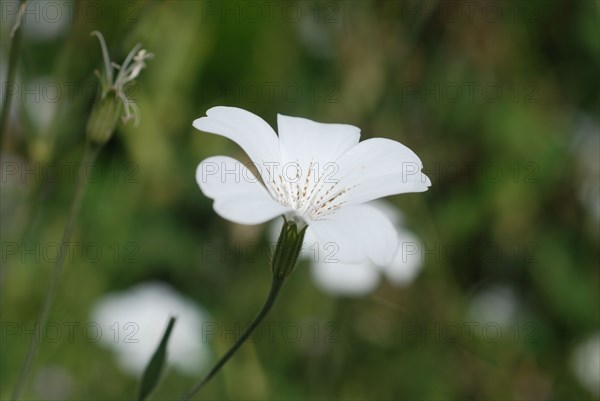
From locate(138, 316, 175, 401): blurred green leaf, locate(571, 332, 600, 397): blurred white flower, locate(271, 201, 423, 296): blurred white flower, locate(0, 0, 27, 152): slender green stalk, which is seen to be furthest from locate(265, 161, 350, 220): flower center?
locate(571, 332, 600, 397): blurred white flower

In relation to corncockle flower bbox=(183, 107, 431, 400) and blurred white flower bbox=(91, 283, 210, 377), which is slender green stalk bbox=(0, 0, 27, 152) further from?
blurred white flower bbox=(91, 283, 210, 377)

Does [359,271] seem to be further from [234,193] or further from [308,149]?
[234,193]

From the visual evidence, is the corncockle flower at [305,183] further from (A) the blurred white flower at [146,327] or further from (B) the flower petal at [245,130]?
(A) the blurred white flower at [146,327]

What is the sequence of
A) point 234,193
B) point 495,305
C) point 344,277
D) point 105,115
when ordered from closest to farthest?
point 234,193, point 105,115, point 344,277, point 495,305

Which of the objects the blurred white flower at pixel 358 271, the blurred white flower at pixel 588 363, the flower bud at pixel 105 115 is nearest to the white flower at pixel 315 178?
the flower bud at pixel 105 115

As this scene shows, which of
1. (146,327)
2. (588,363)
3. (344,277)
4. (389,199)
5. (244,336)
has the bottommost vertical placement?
(146,327)

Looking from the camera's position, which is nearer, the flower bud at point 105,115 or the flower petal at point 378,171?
the flower petal at point 378,171

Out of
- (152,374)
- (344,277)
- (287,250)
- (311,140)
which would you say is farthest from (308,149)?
(344,277)

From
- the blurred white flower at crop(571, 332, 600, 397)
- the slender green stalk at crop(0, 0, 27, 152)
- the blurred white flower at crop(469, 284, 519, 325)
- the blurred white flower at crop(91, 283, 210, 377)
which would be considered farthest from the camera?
the blurred white flower at crop(469, 284, 519, 325)
